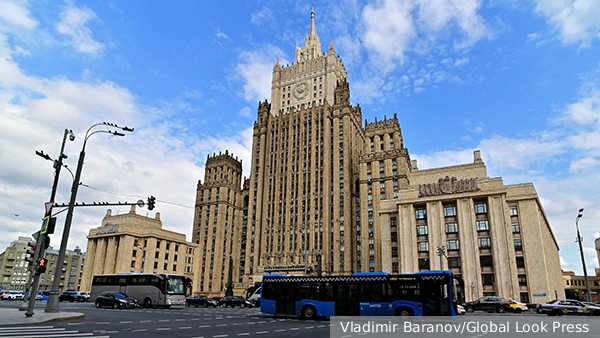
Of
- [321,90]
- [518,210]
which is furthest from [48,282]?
[518,210]

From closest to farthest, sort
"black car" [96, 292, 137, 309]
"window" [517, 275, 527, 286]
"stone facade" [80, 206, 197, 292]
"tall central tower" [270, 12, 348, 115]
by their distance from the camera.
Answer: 1. "black car" [96, 292, 137, 309]
2. "window" [517, 275, 527, 286]
3. "stone facade" [80, 206, 197, 292]
4. "tall central tower" [270, 12, 348, 115]

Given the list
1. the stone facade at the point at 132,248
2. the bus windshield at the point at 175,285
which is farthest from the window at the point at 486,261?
the stone facade at the point at 132,248

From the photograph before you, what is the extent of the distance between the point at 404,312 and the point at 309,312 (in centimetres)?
592

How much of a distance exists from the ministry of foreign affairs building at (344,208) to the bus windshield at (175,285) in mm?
29169

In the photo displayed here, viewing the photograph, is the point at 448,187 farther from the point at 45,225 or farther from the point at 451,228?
the point at 45,225

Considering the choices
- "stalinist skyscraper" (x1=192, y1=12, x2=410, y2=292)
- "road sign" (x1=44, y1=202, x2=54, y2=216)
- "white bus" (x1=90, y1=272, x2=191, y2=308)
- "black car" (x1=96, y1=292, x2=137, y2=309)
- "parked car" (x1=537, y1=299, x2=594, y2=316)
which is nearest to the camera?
"road sign" (x1=44, y1=202, x2=54, y2=216)

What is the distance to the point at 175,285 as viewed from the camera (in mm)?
35500

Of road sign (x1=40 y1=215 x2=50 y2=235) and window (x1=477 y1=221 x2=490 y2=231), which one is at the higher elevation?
window (x1=477 y1=221 x2=490 y2=231)

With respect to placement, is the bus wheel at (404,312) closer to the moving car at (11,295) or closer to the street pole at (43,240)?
the street pole at (43,240)

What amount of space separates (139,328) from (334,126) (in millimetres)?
78440

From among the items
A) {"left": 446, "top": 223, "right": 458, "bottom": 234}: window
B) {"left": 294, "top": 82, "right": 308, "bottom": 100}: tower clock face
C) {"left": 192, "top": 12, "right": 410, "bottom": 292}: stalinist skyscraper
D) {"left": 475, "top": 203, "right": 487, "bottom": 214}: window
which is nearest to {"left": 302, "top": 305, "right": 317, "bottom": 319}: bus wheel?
{"left": 446, "top": 223, "right": 458, "bottom": 234}: window

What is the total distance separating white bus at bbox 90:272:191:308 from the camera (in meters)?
35.0

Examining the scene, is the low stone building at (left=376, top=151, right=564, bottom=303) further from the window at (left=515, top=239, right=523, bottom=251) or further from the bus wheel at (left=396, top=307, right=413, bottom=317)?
the bus wheel at (left=396, top=307, right=413, bottom=317)

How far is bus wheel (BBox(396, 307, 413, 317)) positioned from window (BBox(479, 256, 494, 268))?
4103 cm
